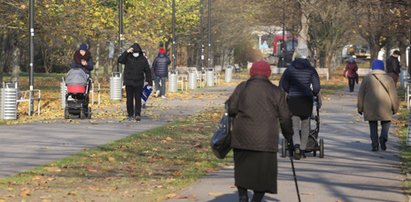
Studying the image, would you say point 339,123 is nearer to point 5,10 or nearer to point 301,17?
point 5,10

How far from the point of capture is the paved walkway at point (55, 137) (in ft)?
49.9

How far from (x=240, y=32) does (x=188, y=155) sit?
65.8 meters

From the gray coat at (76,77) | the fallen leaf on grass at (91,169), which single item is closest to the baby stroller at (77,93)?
the gray coat at (76,77)

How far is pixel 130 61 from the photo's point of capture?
23.4 meters

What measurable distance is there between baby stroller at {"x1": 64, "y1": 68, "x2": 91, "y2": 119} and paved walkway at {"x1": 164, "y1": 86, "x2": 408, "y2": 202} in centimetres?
649

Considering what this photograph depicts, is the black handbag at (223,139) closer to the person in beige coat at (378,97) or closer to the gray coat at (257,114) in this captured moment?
the gray coat at (257,114)

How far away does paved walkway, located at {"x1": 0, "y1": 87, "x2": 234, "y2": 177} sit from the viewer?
49.9 ft

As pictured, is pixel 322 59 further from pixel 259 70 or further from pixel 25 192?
pixel 259 70

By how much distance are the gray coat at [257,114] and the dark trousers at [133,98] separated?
43.5 feet

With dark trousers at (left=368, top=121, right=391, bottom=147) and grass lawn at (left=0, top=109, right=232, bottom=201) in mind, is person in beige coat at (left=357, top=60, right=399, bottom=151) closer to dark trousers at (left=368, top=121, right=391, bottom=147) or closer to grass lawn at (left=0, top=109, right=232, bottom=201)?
dark trousers at (left=368, top=121, right=391, bottom=147)

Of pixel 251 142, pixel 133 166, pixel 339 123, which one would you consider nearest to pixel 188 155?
pixel 133 166

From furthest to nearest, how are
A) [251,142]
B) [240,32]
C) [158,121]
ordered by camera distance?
[240,32]
[158,121]
[251,142]

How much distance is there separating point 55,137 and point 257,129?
9.83 m

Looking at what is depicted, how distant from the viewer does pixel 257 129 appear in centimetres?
987
